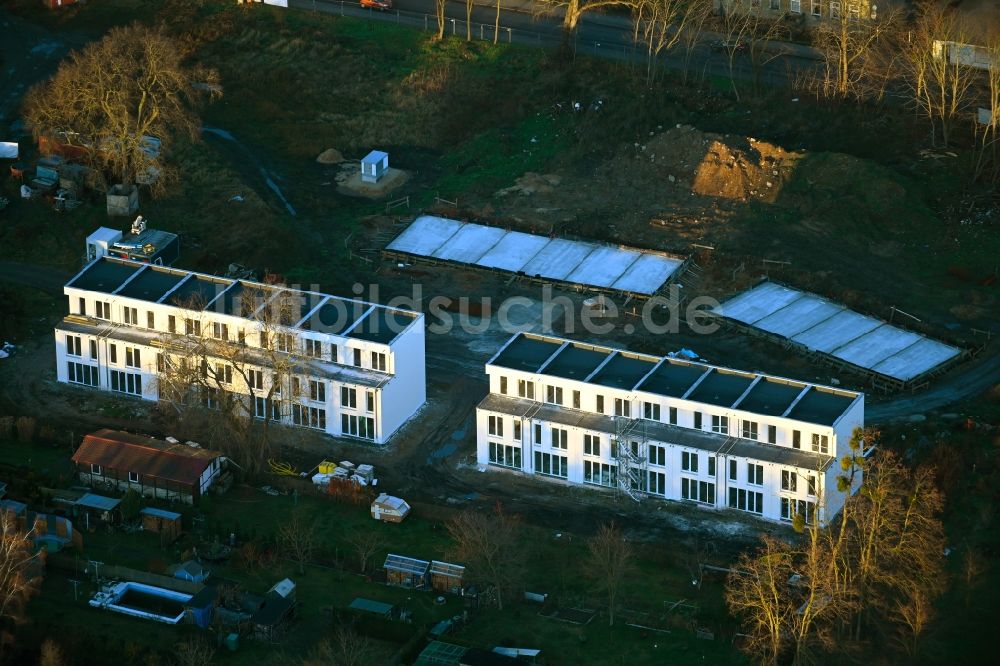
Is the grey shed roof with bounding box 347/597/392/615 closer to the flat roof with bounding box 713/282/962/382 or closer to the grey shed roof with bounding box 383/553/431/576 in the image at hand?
the grey shed roof with bounding box 383/553/431/576

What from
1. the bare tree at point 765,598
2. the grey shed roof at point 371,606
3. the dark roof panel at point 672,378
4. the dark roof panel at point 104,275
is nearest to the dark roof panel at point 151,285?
the dark roof panel at point 104,275

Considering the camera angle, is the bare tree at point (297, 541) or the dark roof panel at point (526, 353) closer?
the bare tree at point (297, 541)

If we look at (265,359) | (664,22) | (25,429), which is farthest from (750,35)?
(25,429)

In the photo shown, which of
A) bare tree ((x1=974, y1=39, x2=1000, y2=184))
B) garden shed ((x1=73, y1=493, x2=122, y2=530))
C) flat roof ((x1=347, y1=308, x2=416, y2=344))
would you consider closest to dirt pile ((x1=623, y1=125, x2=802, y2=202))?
bare tree ((x1=974, y1=39, x2=1000, y2=184))

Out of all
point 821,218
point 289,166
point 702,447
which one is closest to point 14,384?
point 289,166

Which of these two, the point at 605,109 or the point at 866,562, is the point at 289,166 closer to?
the point at 605,109

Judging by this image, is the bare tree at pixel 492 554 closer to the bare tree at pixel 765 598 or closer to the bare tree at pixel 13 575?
the bare tree at pixel 765 598
